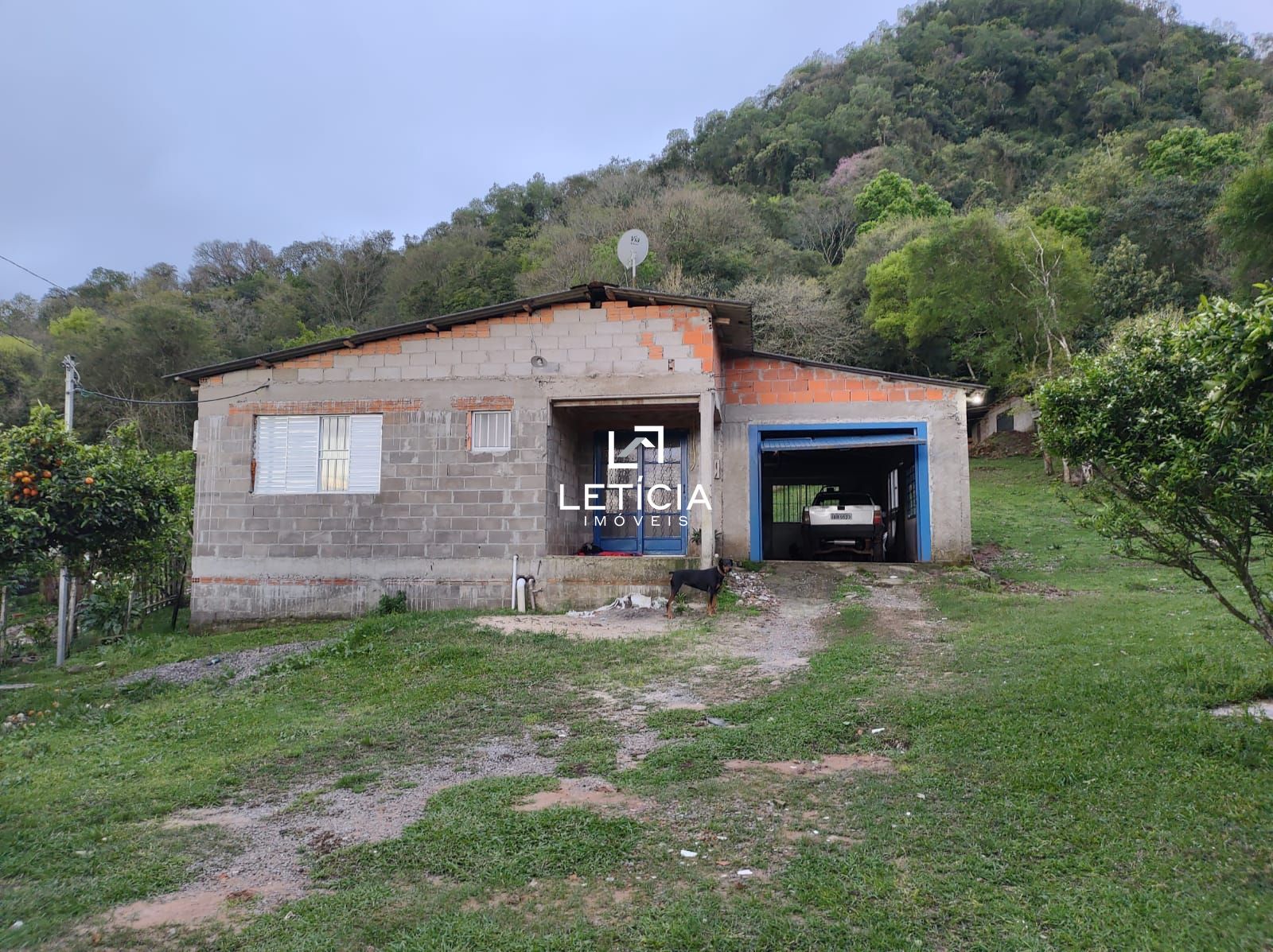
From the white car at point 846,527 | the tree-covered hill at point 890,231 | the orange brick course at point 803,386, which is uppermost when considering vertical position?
the tree-covered hill at point 890,231

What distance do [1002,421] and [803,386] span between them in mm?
20732

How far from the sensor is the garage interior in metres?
14.4

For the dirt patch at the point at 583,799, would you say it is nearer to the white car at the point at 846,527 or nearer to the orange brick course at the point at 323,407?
the orange brick course at the point at 323,407

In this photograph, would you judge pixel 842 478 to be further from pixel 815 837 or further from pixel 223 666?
pixel 815 837

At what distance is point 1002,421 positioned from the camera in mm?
31719

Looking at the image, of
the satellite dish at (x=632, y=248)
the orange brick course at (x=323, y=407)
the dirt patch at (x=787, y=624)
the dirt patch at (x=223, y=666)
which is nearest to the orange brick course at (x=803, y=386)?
the satellite dish at (x=632, y=248)

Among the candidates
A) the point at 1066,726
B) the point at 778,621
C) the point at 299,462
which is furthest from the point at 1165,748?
the point at 299,462

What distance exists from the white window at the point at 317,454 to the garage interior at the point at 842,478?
6597 millimetres

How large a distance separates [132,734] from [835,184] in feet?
157

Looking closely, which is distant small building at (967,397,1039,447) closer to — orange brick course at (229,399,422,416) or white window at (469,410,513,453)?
white window at (469,410,513,453)

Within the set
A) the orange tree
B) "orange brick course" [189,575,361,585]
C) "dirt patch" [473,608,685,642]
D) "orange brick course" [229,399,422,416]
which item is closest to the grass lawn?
"dirt patch" [473,608,685,642]

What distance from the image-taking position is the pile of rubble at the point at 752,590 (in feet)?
38.1

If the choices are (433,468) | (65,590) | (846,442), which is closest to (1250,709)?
(846,442)

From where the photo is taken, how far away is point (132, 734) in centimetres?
684
